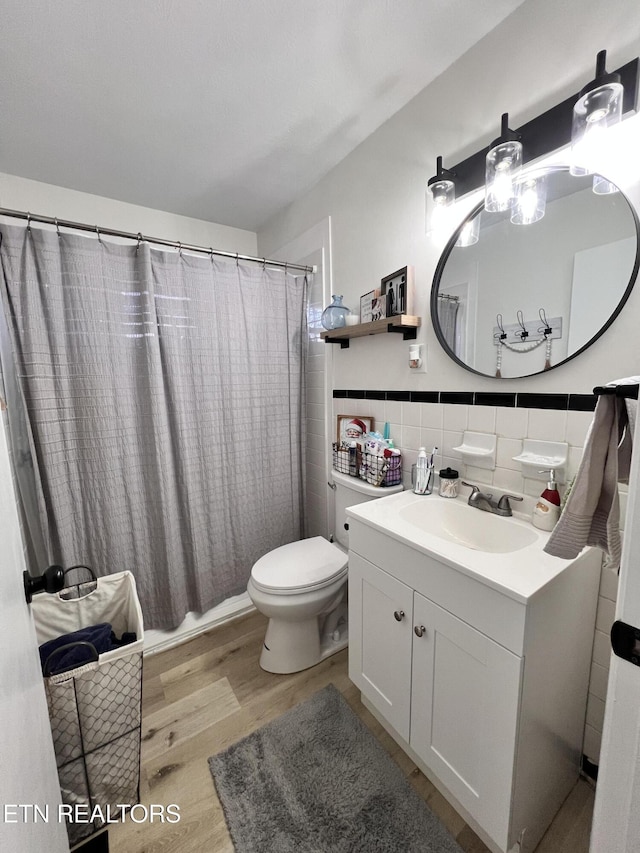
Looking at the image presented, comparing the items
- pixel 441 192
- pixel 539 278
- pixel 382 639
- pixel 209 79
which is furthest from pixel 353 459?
pixel 209 79

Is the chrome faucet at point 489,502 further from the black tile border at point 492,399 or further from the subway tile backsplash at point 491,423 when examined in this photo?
the black tile border at point 492,399

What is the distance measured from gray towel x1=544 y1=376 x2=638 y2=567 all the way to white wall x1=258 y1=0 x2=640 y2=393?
372 millimetres

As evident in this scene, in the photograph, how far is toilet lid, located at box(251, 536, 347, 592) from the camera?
1.44 meters

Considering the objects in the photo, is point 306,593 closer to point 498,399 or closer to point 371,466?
point 371,466

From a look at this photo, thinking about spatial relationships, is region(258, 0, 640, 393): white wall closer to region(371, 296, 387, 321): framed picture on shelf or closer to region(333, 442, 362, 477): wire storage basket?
region(371, 296, 387, 321): framed picture on shelf

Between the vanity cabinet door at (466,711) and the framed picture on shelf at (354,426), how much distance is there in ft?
2.79

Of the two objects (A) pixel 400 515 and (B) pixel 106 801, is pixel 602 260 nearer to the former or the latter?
(A) pixel 400 515

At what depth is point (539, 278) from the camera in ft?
3.55

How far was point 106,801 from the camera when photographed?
1057 mm

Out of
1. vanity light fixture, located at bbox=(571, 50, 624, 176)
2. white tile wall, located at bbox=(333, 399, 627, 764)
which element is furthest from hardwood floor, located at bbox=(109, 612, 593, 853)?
vanity light fixture, located at bbox=(571, 50, 624, 176)

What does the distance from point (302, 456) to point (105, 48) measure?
1859 mm

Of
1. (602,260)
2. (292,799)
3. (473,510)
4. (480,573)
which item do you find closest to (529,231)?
(602,260)

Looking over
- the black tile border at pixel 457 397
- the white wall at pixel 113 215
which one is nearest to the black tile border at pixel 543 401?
the black tile border at pixel 457 397

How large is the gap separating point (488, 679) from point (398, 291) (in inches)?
52.9
